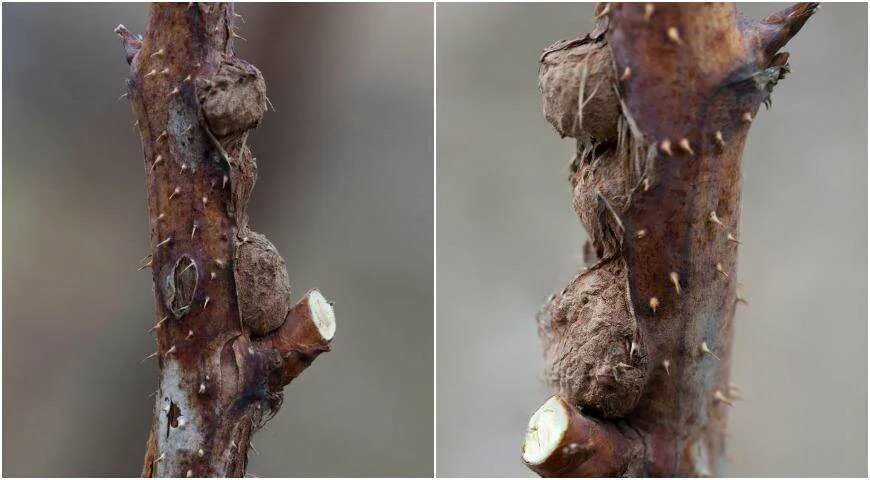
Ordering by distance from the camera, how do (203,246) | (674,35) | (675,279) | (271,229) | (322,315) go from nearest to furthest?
(674,35) → (675,279) → (203,246) → (322,315) → (271,229)

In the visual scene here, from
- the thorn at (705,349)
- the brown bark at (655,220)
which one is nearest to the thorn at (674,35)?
the brown bark at (655,220)

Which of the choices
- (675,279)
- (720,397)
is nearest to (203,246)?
(675,279)

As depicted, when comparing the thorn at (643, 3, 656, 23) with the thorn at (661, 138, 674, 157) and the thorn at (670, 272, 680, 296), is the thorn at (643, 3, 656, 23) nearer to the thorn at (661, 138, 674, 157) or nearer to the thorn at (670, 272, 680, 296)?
the thorn at (661, 138, 674, 157)

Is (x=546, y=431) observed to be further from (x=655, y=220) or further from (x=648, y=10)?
(x=648, y=10)

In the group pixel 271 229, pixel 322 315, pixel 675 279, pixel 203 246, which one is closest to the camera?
pixel 675 279

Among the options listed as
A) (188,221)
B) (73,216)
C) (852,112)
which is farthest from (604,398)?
(73,216)

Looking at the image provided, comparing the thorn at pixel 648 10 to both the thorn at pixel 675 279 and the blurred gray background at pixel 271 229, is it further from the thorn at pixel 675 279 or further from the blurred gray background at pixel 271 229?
the blurred gray background at pixel 271 229

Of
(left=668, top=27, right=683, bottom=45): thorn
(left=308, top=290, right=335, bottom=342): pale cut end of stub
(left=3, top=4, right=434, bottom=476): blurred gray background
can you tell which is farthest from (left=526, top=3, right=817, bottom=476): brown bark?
(left=3, top=4, right=434, bottom=476): blurred gray background
